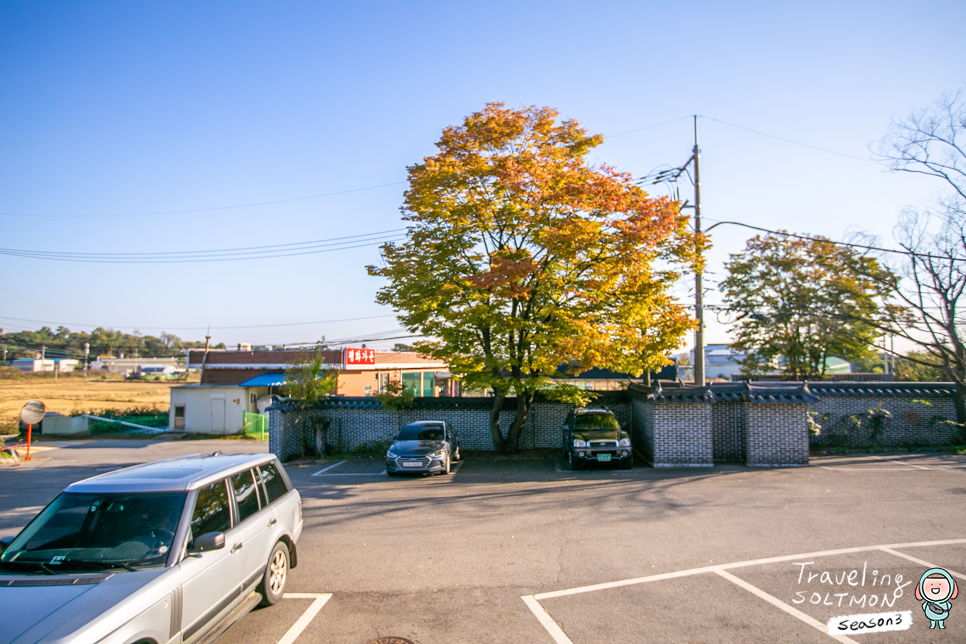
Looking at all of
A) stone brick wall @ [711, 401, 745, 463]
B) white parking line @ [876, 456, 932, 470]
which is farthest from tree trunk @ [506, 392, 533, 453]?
white parking line @ [876, 456, 932, 470]

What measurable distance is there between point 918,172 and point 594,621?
65.8 ft

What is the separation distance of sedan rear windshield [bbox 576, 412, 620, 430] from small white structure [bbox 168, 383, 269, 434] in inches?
808

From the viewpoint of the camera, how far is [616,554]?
26.4ft

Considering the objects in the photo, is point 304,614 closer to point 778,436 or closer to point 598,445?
point 598,445

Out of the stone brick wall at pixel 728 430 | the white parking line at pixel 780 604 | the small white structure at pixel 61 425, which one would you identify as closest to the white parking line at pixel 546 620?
the white parking line at pixel 780 604

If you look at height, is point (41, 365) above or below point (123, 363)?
below

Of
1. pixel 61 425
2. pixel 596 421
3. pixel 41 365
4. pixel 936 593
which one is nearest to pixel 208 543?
pixel 936 593

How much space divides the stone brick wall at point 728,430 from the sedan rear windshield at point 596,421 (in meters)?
3.12

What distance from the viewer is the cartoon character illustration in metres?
5.77

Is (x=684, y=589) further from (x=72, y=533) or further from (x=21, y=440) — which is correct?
(x=21, y=440)

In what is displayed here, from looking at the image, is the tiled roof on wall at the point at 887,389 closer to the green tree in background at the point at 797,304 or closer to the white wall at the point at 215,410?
the green tree in background at the point at 797,304

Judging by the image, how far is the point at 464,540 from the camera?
29.4 feet

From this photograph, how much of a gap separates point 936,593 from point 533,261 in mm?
10669

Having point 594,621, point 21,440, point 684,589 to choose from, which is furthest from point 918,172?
point 21,440
